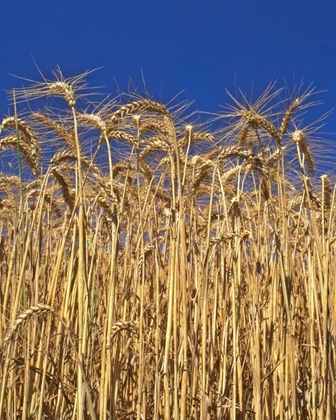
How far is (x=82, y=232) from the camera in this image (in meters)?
1.54

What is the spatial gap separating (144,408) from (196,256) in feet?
3.44

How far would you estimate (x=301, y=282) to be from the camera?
3.17m

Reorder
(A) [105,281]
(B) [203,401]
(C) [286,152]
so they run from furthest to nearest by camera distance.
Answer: (A) [105,281] < (C) [286,152] < (B) [203,401]

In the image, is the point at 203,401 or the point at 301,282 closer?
the point at 203,401

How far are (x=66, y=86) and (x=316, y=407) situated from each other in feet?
4.67

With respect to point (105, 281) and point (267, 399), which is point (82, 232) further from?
point (105, 281)

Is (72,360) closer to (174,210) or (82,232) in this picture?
(174,210)

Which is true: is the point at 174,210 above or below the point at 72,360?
above

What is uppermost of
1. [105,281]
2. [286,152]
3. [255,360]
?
[286,152]

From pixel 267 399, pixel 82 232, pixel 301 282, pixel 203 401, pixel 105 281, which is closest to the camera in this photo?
pixel 82 232

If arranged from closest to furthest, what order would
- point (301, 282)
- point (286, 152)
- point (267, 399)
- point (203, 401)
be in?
1. point (203, 401)
2. point (267, 399)
3. point (286, 152)
4. point (301, 282)

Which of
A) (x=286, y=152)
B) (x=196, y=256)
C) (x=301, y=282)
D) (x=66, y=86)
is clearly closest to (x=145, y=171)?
(x=196, y=256)

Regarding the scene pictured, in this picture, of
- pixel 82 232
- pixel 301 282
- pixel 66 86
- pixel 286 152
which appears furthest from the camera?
pixel 301 282

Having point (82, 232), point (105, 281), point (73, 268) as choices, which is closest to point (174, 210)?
point (73, 268)
